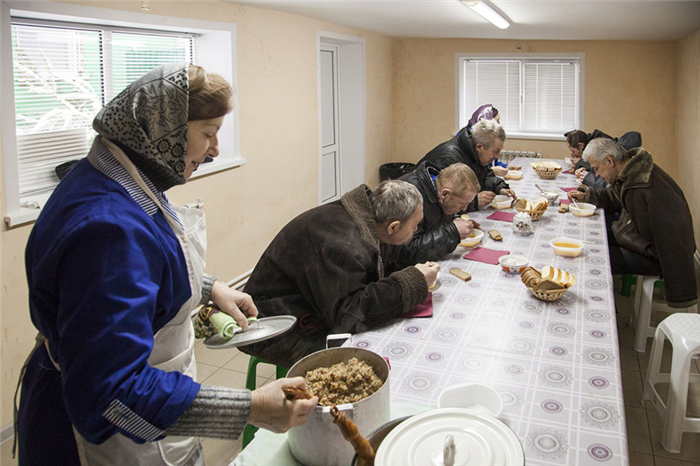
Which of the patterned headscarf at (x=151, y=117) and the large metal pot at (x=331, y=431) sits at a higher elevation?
the patterned headscarf at (x=151, y=117)

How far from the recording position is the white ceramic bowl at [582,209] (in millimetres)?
3748

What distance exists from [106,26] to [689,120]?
5630 millimetres

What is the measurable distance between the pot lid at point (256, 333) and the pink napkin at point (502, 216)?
2.35 m

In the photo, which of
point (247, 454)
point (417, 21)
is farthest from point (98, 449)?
point (417, 21)

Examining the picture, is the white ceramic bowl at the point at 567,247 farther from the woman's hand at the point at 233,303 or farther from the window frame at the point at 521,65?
the window frame at the point at 521,65

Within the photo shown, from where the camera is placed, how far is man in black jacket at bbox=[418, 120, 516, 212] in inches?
166

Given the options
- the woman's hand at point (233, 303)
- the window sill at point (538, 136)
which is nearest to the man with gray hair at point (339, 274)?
the woman's hand at point (233, 303)

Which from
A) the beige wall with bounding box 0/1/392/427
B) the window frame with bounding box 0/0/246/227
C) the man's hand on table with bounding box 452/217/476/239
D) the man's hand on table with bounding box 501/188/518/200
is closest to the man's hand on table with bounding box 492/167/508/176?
the man's hand on table with bounding box 501/188/518/200

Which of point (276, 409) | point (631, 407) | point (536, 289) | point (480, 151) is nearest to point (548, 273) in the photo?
point (536, 289)

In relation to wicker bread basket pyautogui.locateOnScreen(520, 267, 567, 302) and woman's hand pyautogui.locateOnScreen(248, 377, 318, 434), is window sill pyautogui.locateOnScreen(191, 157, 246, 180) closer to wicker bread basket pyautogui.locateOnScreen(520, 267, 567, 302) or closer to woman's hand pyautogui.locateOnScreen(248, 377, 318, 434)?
wicker bread basket pyautogui.locateOnScreen(520, 267, 567, 302)

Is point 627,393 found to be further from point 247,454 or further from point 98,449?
point 98,449

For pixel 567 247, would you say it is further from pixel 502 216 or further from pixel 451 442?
pixel 451 442

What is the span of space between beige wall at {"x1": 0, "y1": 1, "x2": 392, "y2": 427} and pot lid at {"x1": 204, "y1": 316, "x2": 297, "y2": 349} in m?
2.50

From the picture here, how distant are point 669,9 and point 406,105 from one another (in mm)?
4280
